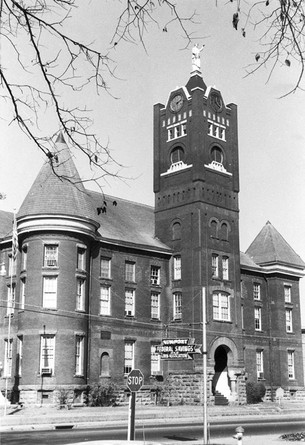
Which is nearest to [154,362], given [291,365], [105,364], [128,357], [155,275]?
[128,357]

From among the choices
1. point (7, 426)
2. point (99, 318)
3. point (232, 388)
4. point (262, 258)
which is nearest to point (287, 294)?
point (262, 258)

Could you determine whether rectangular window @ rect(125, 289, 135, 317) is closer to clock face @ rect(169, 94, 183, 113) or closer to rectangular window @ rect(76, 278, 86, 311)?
rectangular window @ rect(76, 278, 86, 311)

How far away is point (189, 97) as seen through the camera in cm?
5316

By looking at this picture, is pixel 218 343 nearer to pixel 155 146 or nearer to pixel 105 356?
pixel 105 356

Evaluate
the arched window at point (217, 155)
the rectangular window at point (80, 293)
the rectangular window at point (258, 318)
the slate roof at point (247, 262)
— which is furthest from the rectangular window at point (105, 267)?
the rectangular window at point (258, 318)

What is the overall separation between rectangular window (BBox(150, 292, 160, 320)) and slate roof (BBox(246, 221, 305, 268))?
45.0 feet

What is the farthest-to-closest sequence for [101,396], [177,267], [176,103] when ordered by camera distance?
[176,103] → [177,267] → [101,396]

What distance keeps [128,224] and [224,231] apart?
7.72 meters

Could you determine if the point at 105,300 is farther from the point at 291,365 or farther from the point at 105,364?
the point at 291,365

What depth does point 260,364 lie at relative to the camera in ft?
187

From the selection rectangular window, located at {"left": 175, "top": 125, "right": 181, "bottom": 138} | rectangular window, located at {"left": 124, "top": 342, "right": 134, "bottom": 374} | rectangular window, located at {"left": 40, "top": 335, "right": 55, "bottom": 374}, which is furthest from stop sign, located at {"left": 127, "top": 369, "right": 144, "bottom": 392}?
rectangular window, located at {"left": 175, "top": 125, "right": 181, "bottom": 138}

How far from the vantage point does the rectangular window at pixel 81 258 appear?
44500 mm

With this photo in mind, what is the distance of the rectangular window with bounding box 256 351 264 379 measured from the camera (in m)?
56.3

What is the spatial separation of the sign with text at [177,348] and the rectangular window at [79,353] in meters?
5.47
